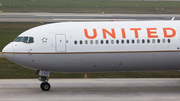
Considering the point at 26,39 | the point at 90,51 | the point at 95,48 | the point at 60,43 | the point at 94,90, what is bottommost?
the point at 94,90

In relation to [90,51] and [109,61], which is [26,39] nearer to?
[90,51]

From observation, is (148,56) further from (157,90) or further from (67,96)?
(67,96)

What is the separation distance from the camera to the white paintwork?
20.2m

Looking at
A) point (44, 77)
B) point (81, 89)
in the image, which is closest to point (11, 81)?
point (44, 77)

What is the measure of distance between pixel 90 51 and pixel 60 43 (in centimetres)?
185

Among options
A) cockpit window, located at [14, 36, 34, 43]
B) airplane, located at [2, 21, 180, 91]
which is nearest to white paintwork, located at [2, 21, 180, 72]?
airplane, located at [2, 21, 180, 91]

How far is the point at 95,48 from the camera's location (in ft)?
66.7

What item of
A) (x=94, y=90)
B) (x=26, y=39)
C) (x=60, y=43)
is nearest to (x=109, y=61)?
(x=94, y=90)

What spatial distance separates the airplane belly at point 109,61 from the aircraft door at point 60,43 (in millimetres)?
315

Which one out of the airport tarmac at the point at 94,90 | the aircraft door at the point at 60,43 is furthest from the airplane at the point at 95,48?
the airport tarmac at the point at 94,90

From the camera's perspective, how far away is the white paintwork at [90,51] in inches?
797

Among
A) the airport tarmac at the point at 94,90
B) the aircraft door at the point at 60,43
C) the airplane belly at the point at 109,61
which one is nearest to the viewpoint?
the airport tarmac at the point at 94,90

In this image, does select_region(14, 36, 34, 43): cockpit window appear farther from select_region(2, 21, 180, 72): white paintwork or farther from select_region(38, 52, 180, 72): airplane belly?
select_region(38, 52, 180, 72): airplane belly

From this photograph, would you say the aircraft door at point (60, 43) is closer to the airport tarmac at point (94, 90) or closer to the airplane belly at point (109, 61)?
the airplane belly at point (109, 61)
